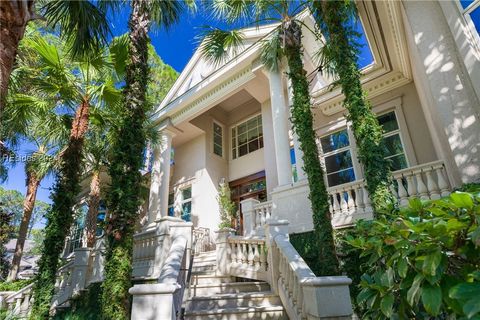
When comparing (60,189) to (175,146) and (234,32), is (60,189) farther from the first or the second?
(175,146)

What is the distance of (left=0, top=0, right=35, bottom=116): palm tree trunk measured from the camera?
9.93ft

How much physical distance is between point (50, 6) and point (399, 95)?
9.72m

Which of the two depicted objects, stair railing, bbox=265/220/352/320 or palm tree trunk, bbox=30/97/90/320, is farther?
palm tree trunk, bbox=30/97/90/320

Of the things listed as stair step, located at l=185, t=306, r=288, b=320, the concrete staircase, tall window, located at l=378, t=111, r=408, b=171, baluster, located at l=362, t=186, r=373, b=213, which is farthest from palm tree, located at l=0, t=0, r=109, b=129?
tall window, located at l=378, t=111, r=408, b=171

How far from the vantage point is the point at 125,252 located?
4523 mm

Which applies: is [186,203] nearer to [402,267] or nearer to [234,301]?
[234,301]

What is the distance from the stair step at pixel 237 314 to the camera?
15.6 feet

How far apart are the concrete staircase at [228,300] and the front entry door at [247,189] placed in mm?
5423

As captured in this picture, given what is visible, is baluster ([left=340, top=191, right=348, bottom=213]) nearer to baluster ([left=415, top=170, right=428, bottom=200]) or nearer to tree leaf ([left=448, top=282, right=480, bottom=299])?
baluster ([left=415, top=170, right=428, bottom=200])

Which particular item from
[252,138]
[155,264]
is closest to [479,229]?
[155,264]

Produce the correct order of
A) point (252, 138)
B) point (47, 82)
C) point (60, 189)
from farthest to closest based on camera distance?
point (252, 138) < point (47, 82) < point (60, 189)

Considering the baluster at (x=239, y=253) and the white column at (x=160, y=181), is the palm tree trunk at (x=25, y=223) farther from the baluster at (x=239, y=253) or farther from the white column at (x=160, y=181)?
the baluster at (x=239, y=253)

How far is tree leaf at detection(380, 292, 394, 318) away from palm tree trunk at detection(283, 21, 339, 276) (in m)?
3.57

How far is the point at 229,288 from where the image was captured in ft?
19.6
